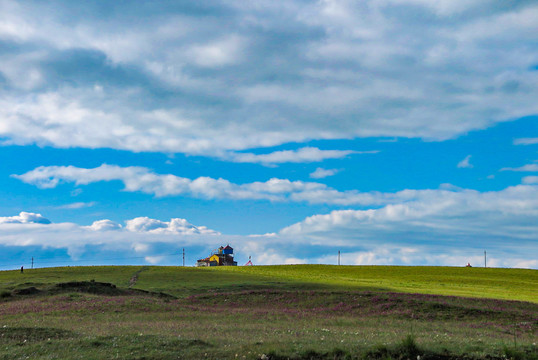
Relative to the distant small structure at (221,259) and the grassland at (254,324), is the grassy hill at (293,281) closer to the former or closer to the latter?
the grassland at (254,324)

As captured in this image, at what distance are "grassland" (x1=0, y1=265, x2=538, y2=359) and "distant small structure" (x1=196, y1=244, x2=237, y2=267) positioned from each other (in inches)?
3525

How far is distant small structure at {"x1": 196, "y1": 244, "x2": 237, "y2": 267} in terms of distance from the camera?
15712cm

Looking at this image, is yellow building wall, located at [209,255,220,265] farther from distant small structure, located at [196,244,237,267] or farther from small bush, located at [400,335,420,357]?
small bush, located at [400,335,420,357]

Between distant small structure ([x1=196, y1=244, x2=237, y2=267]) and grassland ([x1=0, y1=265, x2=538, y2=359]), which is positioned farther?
distant small structure ([x1=196, y1=244, x2=237, y2=267])

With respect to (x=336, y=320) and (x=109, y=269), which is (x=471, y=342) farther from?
(x=109, y=269)

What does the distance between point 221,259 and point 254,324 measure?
433 ft

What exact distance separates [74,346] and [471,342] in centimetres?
1652

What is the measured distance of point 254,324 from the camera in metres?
28.7

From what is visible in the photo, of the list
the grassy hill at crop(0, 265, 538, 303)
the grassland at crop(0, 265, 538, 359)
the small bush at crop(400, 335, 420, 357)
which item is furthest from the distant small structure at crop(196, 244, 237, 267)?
the small bush at crop(400, 335, 420, 357)

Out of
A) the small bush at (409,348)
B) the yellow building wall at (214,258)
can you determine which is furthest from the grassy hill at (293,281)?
the yellow building wall at (214,258)

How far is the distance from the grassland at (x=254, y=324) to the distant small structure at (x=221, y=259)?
89.5 meters

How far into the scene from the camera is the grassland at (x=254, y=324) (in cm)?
1753

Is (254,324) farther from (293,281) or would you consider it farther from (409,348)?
(293,281)

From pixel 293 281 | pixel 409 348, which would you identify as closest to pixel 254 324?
pixel 409 348
